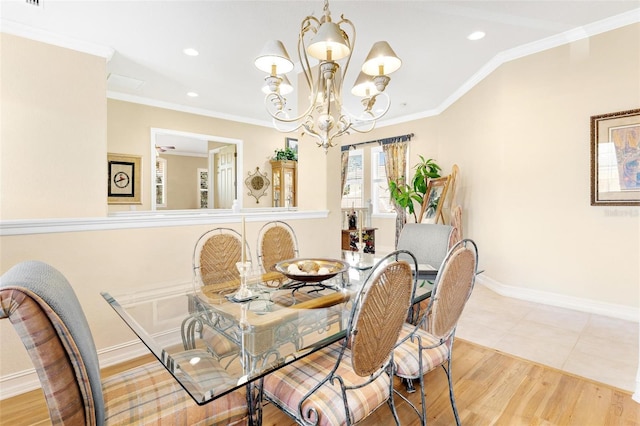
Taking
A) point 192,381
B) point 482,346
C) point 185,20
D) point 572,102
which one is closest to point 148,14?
point 185,20

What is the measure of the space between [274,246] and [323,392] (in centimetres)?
163

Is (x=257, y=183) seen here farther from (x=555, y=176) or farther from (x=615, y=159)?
(x=615, y=159)

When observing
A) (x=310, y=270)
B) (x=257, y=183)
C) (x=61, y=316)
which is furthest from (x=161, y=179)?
(x=61, y=316)

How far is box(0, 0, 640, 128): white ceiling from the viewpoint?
8.68ft

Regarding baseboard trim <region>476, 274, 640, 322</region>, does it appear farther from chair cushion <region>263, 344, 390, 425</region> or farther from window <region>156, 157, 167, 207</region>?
window <region>156, 157, 167, 207</region>

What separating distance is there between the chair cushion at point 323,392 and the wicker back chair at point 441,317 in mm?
217

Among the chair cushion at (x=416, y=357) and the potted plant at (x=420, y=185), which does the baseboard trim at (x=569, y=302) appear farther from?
the chair cushion at (x=416, y=357)

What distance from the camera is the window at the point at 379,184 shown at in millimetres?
6680

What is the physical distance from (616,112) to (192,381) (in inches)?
166

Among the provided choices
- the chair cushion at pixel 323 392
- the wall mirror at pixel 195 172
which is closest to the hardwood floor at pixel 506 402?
the chair cushion at pixel 323 392

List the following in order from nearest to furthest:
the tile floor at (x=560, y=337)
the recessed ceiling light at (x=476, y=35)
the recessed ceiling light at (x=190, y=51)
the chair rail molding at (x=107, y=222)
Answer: the chair rail molding at (x=107, y=222) < the tile floor at (x=560, y=337) < the recessed ceiling light at (x=476, y=35) < the recessed ceiling light at (x=190, y=51)

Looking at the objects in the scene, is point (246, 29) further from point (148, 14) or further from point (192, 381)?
point (192, 381)

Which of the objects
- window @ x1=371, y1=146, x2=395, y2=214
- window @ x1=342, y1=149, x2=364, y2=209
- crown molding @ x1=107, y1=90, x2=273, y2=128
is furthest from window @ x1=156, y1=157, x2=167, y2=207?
window @ x1=371, y1=146, x2=395, y2=214

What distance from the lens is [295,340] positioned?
1.25m
